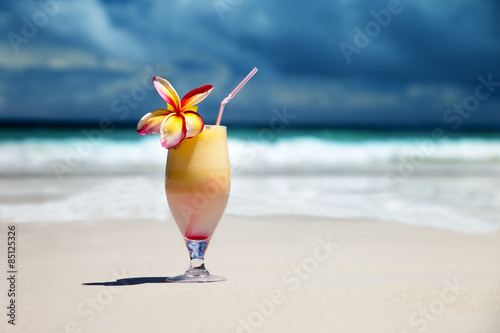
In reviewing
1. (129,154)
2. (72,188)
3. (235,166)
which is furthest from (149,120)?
(129,154)

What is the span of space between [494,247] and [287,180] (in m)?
5.14

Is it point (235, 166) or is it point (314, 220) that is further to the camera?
point (235, 166)

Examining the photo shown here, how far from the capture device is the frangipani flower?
234 centimetres

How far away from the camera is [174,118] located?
A: 93.1 inches

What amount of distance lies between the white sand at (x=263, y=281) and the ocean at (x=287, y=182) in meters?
0.67

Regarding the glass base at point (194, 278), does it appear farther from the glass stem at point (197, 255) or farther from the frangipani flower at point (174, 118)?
the frangipani flower at point (174, 118)

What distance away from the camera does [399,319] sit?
6.24ft

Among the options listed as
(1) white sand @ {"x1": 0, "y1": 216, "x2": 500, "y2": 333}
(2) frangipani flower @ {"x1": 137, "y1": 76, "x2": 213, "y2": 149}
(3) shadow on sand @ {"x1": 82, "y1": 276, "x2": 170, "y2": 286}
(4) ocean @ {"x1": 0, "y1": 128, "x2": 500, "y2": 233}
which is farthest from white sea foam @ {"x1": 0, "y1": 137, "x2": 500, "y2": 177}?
(2) frangipani flower @ {"x1": 137, "y1": 76, "x2": 213, "y2": 149}

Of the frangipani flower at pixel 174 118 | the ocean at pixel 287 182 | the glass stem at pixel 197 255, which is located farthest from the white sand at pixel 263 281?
the ocean at pixel 287 182

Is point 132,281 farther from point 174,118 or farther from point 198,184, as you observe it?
point 174,118

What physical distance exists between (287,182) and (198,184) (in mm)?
5714

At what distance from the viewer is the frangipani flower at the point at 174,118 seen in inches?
92.3

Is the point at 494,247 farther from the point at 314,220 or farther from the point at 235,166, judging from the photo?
the point at 235,166

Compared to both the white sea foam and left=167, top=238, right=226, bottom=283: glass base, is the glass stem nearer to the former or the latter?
left=167, top=238, right=226, bottom=283: glass base
